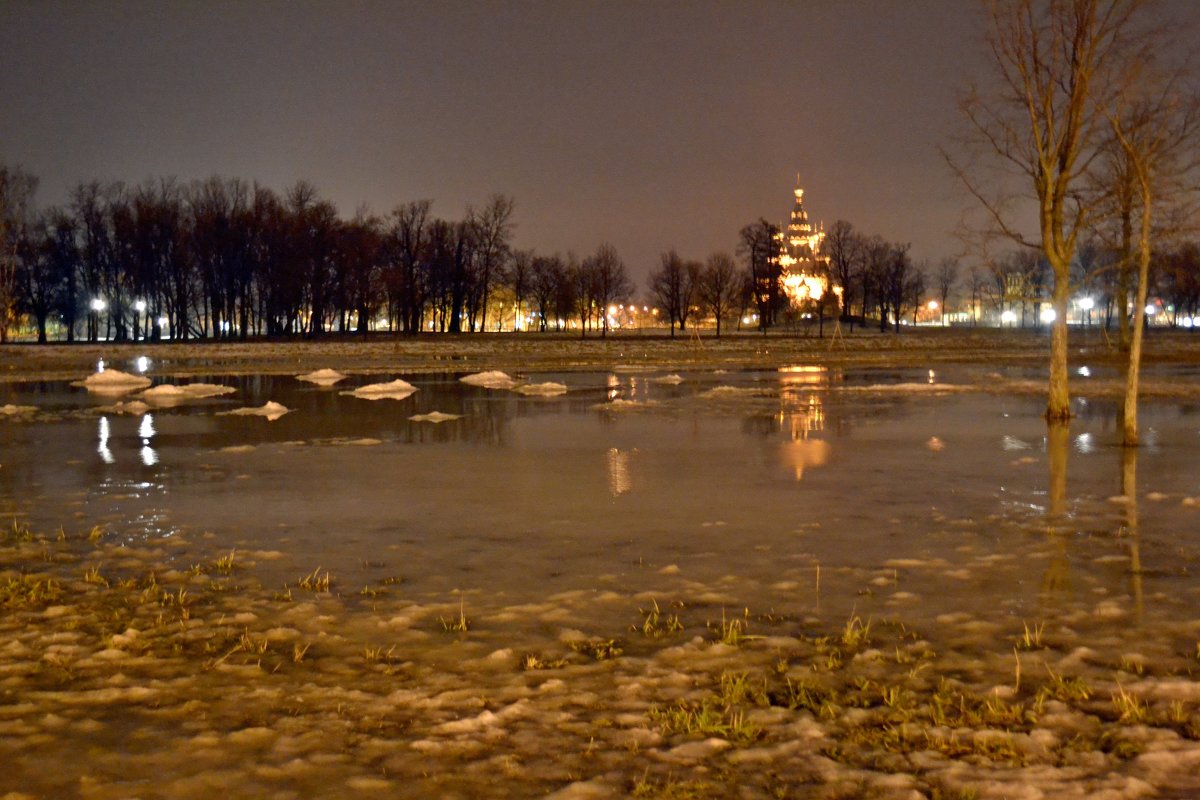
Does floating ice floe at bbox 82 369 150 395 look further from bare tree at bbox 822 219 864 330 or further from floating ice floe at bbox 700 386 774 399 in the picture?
bare tree at bbox 822 219 864 330

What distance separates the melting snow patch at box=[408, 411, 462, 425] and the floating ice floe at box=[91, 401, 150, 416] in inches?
277

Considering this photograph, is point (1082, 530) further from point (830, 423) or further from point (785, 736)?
point (830, 423)

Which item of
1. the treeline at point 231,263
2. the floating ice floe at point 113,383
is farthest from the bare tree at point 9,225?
the floating ice floe at point 113,383

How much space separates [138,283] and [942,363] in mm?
70154

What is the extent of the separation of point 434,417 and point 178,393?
1181 cm

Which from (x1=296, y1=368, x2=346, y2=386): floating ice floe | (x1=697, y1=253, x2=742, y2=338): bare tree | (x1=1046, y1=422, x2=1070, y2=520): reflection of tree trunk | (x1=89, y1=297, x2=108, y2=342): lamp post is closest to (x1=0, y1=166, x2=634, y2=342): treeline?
(x1=89, y1=297, x2=108, y2=342): lamp post

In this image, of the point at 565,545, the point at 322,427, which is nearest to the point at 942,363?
the point at 322,427

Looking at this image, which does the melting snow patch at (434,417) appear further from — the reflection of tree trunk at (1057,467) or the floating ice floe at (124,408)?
the reflection of tree trunk at (1057,467)

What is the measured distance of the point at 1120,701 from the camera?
19.4ft

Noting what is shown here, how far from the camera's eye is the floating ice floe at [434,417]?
914 inches

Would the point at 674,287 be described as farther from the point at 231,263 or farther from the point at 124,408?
the point at 124,408

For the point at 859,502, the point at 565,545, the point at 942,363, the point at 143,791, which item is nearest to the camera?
the point at 143,791

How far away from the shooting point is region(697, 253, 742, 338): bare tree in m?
115

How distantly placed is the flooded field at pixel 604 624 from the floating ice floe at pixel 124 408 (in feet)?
30.9
